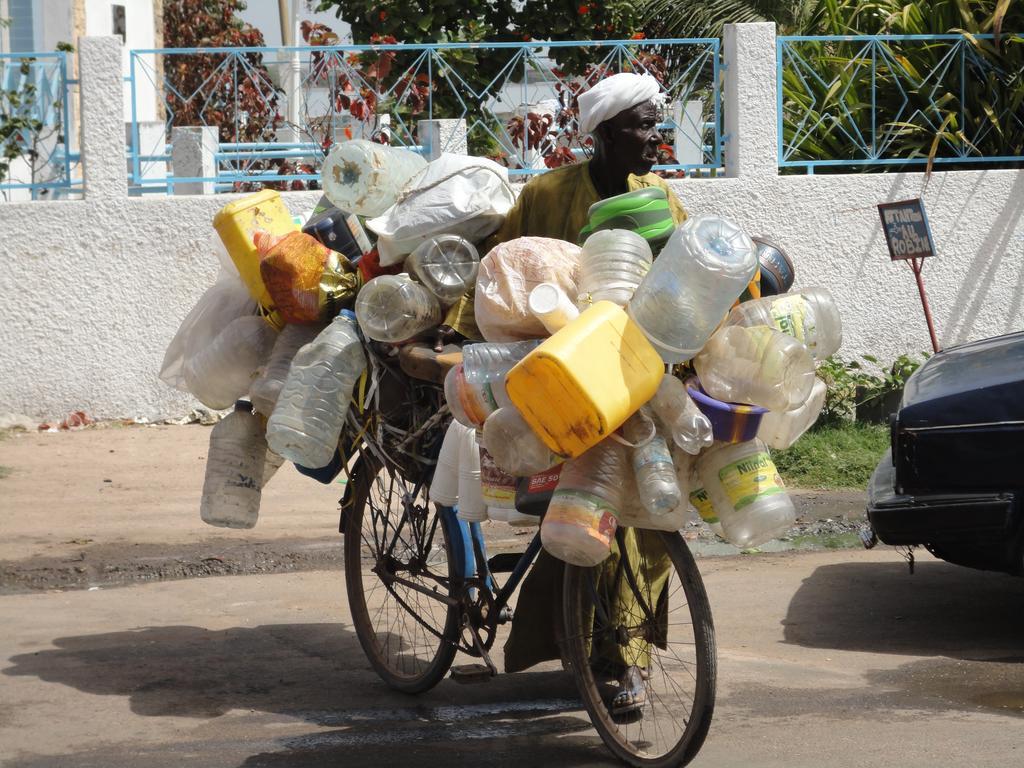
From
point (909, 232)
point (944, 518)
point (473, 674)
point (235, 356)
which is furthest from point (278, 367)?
point (909, 232)

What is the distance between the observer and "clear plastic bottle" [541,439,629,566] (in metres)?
3.46

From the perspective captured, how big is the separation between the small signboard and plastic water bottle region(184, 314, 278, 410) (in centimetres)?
519

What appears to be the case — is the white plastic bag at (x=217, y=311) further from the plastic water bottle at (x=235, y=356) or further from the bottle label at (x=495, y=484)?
the bottle label at (x=495, y=484)

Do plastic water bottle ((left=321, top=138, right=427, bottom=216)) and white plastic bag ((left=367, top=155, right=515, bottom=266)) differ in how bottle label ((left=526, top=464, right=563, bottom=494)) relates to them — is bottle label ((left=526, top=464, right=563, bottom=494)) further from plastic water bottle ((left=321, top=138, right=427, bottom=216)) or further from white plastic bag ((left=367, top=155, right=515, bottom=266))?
plastic water bottle ((left=321, top=138, right=427, bottom=216))

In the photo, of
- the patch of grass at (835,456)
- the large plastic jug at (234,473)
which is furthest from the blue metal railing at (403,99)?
the large plastic jug at (234,473)

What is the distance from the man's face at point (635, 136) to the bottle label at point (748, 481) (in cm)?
118

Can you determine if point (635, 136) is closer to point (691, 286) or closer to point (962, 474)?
point (691, 286)

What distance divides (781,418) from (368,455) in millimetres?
1567

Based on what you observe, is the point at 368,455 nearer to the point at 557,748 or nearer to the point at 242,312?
the point at 242,312

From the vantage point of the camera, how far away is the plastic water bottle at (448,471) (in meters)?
4.14

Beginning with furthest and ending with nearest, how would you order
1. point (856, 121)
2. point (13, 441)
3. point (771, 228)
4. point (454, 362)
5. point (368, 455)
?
1. point (856, 121)
2. point (771, 228)
3. point (13, 441)
4. point (368, 455)
5. point (454, 362)

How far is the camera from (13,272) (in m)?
9.23

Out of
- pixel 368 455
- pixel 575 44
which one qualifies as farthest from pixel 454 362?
pixel 575 44

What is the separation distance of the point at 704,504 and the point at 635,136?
4.09ft
